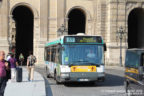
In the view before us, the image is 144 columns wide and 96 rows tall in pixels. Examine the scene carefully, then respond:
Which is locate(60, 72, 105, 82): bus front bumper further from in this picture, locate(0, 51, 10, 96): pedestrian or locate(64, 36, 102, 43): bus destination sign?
locate(0, 51, 10, 96): pedestrian

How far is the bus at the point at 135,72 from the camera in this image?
1133cm

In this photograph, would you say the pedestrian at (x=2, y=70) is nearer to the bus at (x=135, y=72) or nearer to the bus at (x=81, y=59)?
the bus at (x=135, y=72)

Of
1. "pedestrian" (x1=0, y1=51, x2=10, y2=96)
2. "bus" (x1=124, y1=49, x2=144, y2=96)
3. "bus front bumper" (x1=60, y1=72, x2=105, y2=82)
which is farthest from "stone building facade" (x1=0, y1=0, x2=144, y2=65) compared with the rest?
"pedestrian" (x1=0, y1=51, x2=10, y2=96)

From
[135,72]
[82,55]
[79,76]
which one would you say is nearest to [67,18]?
[82,55]

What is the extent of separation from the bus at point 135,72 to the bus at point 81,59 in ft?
16.2

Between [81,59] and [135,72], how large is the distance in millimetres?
6606

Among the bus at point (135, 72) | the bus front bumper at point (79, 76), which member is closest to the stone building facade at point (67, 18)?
the bus front bumper at point (79, 76)

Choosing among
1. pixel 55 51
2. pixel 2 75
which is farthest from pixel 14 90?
pixel 55 51

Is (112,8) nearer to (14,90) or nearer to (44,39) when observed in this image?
(44,39)

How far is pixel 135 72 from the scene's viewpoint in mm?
12023

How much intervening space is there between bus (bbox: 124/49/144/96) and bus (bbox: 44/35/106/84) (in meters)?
4.94

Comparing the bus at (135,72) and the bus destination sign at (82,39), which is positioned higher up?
the bus destination sign at (82,39)

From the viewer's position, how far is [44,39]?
42844mm

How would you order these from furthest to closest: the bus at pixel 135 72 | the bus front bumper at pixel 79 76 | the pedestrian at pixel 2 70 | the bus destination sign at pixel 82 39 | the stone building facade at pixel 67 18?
the stone building facade at pixel 67 18 < the bus destination sign at pixel 82 39 < the bus front bumper at pixel 79 76 < the pedestrian at pixel 2 70 < the bus at pixel 135 72
